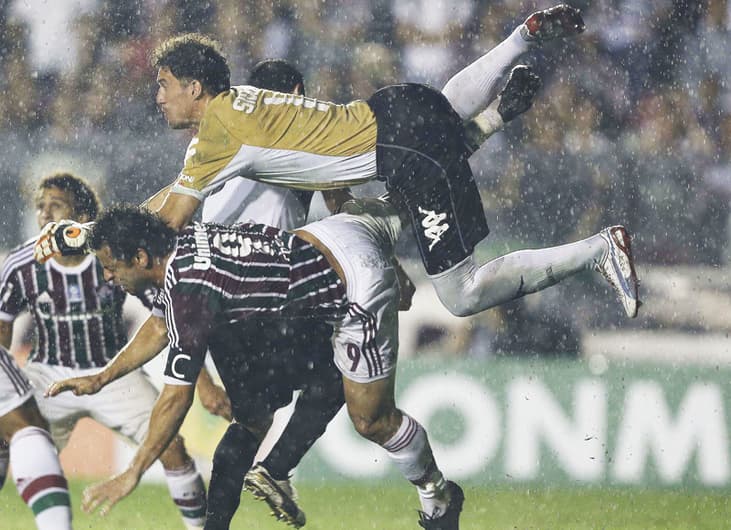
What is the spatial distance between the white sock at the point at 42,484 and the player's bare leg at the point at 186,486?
54cm

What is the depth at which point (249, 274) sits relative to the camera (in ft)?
14.4

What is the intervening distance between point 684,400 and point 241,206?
2.60 metres

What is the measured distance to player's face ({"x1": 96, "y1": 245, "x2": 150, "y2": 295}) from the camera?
430 centimetres

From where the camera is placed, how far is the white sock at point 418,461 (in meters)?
4.57

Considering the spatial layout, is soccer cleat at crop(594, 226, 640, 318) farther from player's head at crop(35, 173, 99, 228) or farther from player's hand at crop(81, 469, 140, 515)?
player's head at crop(35, 173, 99, 228)

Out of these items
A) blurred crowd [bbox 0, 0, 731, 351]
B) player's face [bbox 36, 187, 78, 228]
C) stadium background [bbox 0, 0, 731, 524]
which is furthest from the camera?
blurred crowd [bbox 0, 0, 731, 351]

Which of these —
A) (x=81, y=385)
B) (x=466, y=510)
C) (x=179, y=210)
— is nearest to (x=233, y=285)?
(x=179, y=210)

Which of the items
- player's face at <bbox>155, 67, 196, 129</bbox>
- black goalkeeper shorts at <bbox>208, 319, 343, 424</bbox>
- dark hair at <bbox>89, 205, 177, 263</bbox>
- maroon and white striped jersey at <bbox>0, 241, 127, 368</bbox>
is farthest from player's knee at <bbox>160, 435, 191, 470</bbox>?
player's face at <bbox>155, 67, 196, 129</bbox>

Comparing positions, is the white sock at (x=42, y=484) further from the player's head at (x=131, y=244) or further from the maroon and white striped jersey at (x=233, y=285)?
the player's head at (x=131, y=244)

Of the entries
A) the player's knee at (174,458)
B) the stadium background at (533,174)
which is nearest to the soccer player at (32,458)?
the player's knee at (174,458)

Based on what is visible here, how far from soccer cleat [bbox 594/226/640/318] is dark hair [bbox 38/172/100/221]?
81.0 inches

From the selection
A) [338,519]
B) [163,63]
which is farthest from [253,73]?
[338,519]

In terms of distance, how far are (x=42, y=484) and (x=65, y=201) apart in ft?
4.22

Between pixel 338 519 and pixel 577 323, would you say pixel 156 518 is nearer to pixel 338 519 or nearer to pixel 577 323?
pixel 338 519
